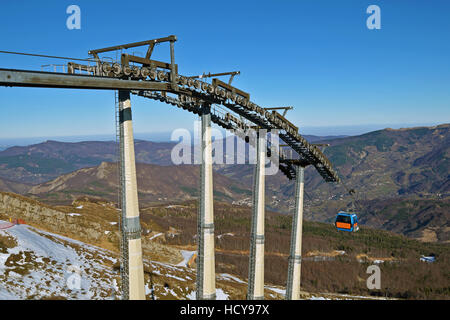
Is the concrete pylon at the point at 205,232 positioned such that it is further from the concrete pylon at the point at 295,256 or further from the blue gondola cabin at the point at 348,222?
the blue gondola cabin at the point at 348,222

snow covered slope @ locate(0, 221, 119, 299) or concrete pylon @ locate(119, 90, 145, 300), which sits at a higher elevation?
concrete pylon @ locate(119, 90, 145, 300)

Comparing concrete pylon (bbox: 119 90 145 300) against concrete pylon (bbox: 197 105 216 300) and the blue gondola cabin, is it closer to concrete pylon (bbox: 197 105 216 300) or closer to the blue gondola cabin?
concrete pylon (bbox: 197 105 216 300)

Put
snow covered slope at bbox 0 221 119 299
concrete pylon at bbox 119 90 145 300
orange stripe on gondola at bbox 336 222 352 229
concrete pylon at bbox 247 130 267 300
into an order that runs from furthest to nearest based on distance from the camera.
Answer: orange stripe on gondola at bbox 336 222 352 229, concrete pylon at bbox 247 130 267 300, snow covered slope at bbox 0 221 119 299, concrete pylon at bbox 119 90 145 300

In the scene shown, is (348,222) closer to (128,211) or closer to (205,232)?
(205,232)

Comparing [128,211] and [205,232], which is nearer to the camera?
[128,211]

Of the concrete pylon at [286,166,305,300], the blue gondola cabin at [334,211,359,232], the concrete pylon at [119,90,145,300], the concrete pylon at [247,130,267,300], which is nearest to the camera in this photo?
the concrete pylon at [119,90,145,300]

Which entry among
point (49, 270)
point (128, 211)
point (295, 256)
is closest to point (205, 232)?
point (128, 211)

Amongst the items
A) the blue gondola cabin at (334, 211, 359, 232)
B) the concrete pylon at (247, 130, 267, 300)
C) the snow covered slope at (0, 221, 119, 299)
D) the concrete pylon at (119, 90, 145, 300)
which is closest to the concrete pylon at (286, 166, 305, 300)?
the blue gondola cabin at (334, 211, 359, 232)
